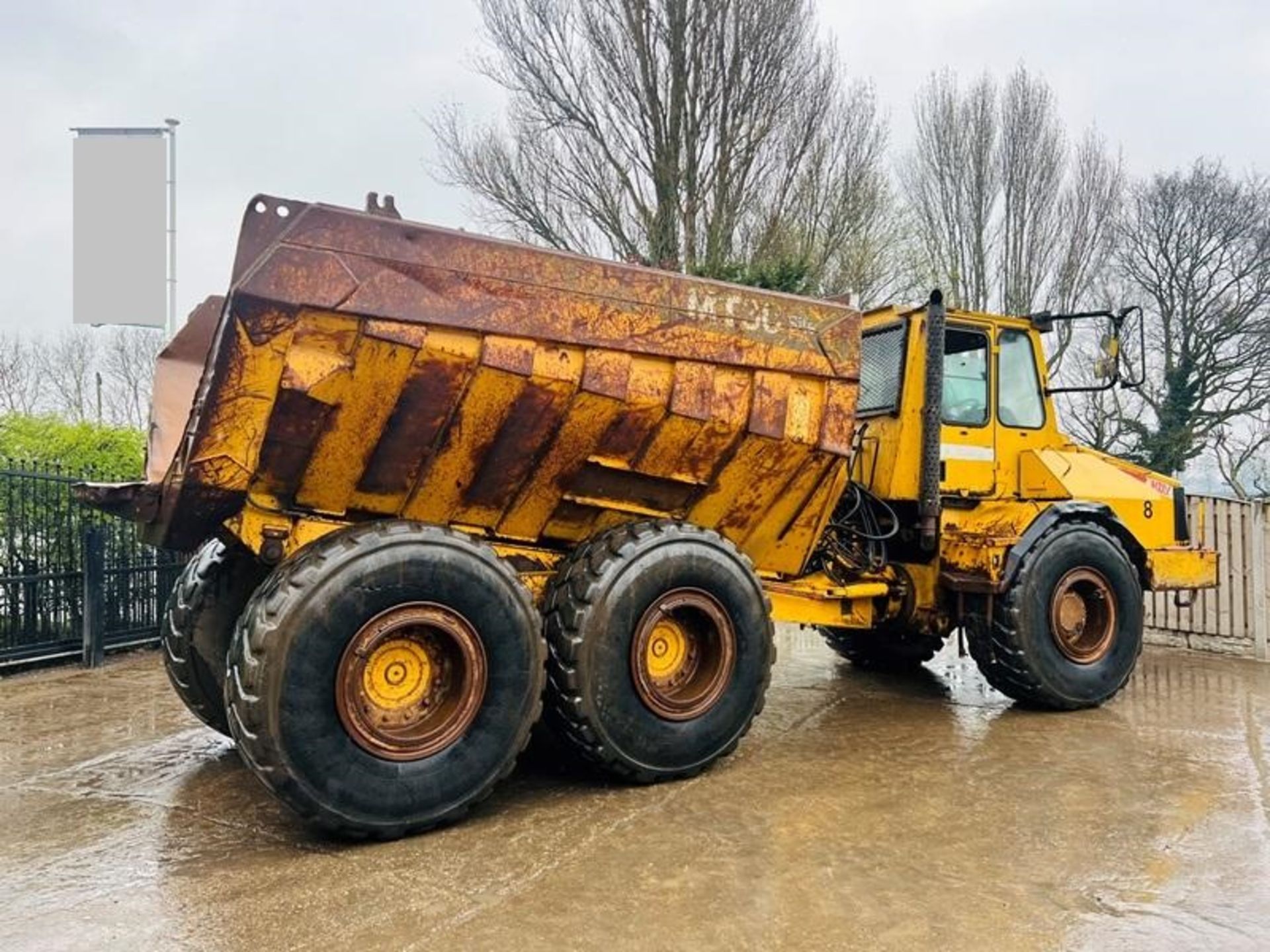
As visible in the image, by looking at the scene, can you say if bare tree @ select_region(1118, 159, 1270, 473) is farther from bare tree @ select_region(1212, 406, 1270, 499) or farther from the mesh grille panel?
the mesh grille panel

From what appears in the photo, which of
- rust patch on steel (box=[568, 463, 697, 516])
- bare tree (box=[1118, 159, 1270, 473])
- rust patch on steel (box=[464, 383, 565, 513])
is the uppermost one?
bare tree (box=[1118, 159, 1270, 473])

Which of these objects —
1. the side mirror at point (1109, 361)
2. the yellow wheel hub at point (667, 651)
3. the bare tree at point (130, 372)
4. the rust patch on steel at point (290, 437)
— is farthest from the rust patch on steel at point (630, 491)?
the bare tree at point (130, 372)

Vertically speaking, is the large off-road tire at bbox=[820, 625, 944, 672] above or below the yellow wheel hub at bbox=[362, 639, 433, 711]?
below

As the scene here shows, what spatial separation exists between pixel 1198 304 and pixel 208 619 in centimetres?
2149

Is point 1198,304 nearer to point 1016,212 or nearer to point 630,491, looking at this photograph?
point 1016,212

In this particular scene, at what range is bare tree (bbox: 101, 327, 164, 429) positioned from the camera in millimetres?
26469

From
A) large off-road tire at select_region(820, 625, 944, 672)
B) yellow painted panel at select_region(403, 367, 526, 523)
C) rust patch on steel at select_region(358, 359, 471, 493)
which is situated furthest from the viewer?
large off-road tire at select_region(820, 625, 944, 672)

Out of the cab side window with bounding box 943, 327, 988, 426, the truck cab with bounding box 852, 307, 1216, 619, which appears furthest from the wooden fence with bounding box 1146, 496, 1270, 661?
the cab side window with bounding box 943, 327, 988, 426

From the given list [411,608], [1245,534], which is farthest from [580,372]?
[1245,534]

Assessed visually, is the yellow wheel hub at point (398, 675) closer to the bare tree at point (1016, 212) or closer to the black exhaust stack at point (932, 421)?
the black exhaust stack at point (932, 421)

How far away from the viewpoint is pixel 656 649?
15.6 feet

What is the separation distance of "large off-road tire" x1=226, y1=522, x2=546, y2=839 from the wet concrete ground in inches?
9.9

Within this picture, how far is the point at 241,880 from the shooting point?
135 inches

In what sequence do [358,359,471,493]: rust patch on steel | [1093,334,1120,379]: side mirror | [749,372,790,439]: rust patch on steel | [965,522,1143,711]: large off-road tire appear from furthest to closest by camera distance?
[1093,334,1120,379]: side mirror < [965,522,1143,711]: large off-road tire < [749,372,790,439]: rust patch on steel < [358,359,471,493]: rust patch on steel
